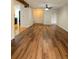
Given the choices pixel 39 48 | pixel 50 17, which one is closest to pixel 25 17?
pixel 50 17

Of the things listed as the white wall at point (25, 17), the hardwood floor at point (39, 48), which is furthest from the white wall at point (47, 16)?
the hardwood floor at point (39, 48)

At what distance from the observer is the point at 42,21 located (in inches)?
883

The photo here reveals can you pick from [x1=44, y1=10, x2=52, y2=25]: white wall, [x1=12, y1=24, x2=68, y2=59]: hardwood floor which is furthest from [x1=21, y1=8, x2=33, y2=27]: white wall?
[x1=12, y1=24, x2=68, y2=59]: hardwood floor

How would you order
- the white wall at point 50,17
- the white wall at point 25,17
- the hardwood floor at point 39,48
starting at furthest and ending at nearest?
1. the white wall at point 50,17
2. the white wall at point 25,17
3. the hardwood floor at point 39,48

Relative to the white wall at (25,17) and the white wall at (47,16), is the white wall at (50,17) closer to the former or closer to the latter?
the white wall at (47,16)

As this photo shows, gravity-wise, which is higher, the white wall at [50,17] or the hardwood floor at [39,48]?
the white wall at [50,17]

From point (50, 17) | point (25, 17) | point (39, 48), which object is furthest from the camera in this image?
point (50, 17)

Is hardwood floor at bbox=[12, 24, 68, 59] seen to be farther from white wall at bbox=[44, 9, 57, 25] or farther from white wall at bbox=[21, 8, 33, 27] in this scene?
white wall at bbox=[44, 9, 57, 25]

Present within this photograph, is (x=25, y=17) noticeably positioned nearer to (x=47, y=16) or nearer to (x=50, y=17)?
(x=47, y=16)

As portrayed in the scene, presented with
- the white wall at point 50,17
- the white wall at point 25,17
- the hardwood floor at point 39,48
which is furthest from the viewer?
the white wall at point 50,17
